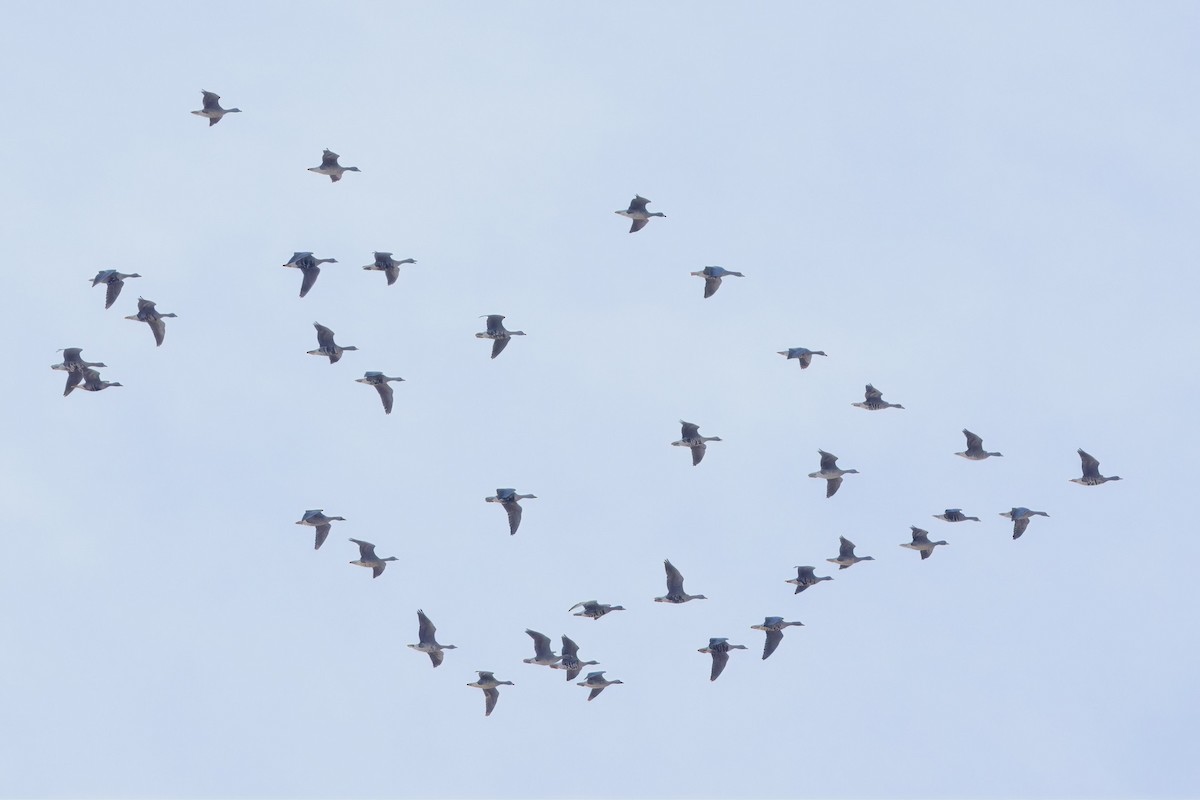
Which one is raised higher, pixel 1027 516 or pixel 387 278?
pixel 387 278

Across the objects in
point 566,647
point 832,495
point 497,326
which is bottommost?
point 566,647

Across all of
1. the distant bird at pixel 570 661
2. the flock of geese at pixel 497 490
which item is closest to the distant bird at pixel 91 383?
the flock of geese at pixel 497 490

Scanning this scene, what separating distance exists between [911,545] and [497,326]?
18.3m

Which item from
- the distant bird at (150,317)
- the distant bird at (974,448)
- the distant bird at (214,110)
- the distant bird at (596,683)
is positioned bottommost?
the distant bird at (596,683)

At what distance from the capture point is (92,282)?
92.0m

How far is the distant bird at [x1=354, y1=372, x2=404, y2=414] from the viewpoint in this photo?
9706cm

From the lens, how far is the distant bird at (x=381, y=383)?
318 feet

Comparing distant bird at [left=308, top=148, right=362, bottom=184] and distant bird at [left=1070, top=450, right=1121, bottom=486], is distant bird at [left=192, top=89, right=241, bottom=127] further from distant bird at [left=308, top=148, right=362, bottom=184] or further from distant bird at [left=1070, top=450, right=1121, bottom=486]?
distant bird at [left=1070, top=450, right=1121, bottom=486]

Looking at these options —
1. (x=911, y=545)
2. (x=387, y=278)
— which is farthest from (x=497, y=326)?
(x=911, y=545)

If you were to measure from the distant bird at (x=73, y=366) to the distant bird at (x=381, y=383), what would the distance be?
32.5ft

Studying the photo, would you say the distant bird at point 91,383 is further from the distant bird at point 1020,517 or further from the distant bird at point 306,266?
the distant bird at point 1020,517

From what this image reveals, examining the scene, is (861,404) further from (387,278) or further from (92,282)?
(92,282)

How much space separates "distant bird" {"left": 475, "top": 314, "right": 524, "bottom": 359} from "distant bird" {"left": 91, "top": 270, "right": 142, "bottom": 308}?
13.2 meters

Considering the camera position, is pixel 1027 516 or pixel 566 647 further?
pixel 1027 516
